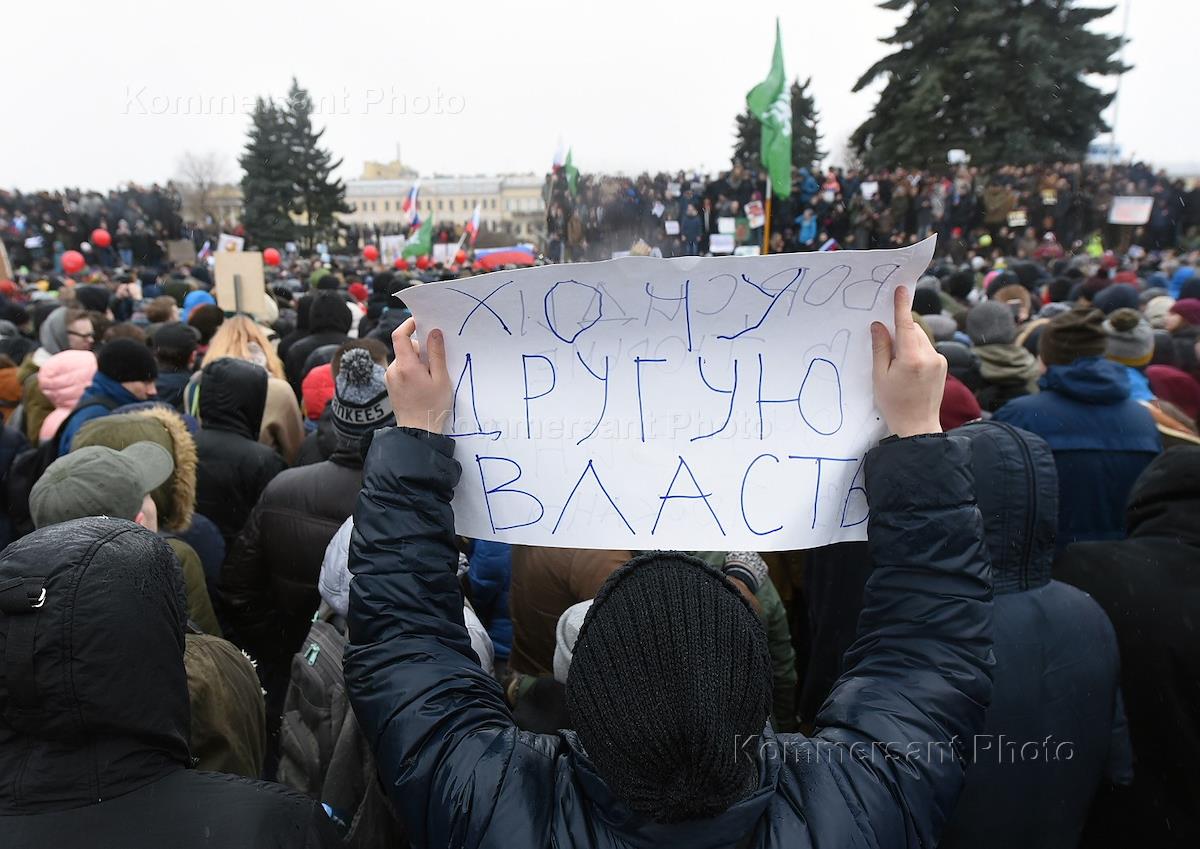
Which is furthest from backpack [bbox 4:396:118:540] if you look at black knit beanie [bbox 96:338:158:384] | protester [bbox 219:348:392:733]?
protester [bbox 219:348:392:733]

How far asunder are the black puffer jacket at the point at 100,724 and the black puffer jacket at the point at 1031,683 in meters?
1.54

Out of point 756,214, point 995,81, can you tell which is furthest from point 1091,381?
point 995,81

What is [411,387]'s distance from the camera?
4.86 ft

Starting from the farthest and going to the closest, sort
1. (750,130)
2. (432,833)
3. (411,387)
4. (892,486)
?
(750,130) → (411,387) → (892,486) → (432,833)

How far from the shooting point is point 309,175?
4162 cm

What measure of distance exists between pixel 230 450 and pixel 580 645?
3.08m

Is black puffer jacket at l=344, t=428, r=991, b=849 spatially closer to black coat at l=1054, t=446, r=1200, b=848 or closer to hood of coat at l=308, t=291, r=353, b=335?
black coat at l=1054, t=446, r=1200, b=848

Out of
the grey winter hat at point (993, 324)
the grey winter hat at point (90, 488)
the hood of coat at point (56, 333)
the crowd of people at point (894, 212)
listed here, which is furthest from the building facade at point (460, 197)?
the grey winter hat at point (90, 488)

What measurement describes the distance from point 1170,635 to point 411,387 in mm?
2041

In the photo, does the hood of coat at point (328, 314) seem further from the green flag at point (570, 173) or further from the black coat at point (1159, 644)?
the green flag at point (570, 173)

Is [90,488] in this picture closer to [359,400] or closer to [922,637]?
[359,400]

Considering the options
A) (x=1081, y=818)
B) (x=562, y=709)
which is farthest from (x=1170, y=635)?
(x=562, y=709)

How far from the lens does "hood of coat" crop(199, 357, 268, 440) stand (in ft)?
12.4

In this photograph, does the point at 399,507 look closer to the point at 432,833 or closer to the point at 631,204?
the point at 432,833
